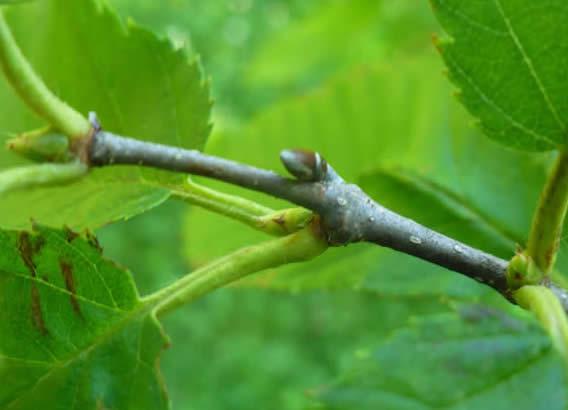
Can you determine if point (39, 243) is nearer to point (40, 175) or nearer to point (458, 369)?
point (40, 175)

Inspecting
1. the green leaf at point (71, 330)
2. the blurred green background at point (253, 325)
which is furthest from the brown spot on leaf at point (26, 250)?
the blurred green background at point (253, 325)

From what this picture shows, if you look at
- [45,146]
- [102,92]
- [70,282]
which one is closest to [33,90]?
[45,146]

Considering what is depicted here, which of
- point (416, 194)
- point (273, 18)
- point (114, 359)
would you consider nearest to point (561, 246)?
point (416, 194)

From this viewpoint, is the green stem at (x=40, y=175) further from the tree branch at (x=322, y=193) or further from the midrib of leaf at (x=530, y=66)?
the midrib of leaf at (x=530, y=66)

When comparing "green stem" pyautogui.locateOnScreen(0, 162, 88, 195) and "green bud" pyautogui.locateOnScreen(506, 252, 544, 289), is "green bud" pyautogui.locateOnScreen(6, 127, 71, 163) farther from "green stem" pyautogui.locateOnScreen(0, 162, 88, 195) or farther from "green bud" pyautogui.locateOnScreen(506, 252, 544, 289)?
"green bud" pyautogui.locateOnScreen(506, 252, 544, 289)

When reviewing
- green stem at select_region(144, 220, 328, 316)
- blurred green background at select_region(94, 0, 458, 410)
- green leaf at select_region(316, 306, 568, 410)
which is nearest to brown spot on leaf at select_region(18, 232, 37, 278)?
green stem at select_region(144, 220, 328, 316)
